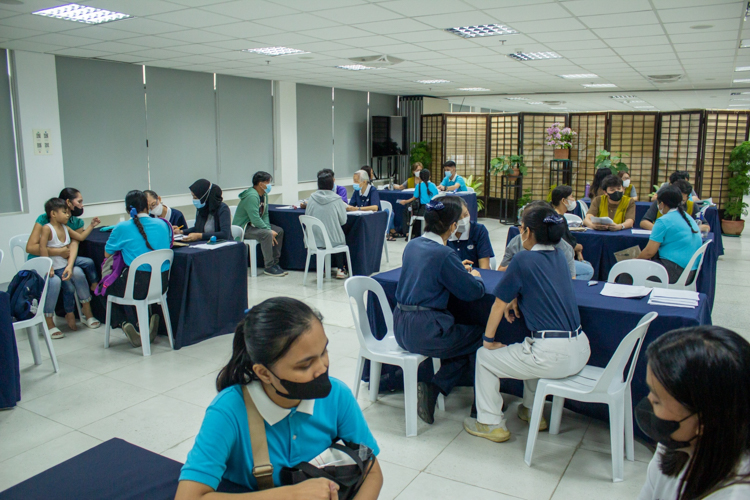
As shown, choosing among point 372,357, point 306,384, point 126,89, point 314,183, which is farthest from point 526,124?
point 306,384

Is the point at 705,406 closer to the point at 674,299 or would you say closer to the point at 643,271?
the point at 674,299

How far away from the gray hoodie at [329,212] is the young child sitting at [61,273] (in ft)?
8.15

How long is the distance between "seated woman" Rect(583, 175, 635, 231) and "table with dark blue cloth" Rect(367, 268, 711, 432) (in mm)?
2532

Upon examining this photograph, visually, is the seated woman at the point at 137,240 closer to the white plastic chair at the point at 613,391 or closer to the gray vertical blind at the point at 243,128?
the white plastic chair at the point at 613,391

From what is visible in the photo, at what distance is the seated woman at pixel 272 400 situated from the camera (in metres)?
1.29

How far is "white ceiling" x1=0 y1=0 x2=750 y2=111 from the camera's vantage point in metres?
4.48

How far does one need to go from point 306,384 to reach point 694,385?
0.83 metres

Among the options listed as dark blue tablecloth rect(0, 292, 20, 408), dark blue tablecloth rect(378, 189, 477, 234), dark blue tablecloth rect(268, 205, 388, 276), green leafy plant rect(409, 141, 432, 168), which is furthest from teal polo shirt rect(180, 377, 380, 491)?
green leafy plant rect(409, 141, 432, 168)

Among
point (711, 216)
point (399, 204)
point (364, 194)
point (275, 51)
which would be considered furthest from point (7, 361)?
point (711, 216)

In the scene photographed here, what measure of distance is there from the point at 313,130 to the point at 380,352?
27.9ft

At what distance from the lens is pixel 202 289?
4609 mm

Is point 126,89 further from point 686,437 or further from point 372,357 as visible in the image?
point 686,437

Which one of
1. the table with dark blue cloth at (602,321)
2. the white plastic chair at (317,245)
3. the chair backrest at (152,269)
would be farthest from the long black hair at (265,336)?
the white plastic chair at (317,245)

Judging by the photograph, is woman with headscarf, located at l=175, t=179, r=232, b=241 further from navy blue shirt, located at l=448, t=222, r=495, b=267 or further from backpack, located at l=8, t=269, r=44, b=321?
navy blue shirt, located at l=448, t=222, r=495, b=267
